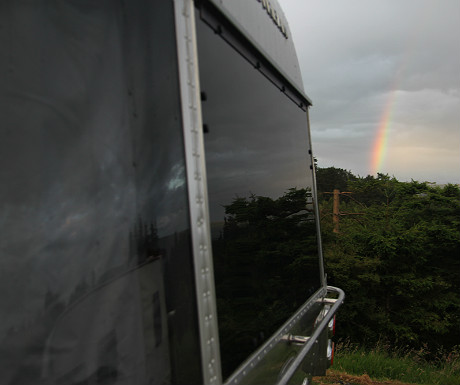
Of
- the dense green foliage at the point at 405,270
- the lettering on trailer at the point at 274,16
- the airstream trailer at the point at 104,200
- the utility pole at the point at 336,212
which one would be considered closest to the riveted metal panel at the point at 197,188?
the airstream trailer at the point at 104,200

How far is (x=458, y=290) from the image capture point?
1512 cm

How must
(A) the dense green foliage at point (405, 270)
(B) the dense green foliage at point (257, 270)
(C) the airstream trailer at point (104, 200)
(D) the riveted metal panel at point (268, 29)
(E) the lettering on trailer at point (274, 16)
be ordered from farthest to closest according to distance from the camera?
(A) the dense green foliage at point (405, 270) → (E) the lettering on trailer at point (274, 16) → (D) the riveted metal panel at point (268, 29) → (B) the dense green foliage at point (257, 270) → (C) the airstream trailer at point (104, 200)

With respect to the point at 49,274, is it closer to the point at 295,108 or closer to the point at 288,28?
the point at 295,108

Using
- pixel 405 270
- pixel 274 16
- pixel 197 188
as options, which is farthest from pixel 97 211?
pixel 405 270

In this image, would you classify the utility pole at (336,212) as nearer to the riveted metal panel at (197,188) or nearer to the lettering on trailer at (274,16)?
the lettering on trailer at (274,16)

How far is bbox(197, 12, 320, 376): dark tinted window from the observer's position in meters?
1.45

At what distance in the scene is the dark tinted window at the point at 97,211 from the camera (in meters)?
1.25

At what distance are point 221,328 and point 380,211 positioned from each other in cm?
1662

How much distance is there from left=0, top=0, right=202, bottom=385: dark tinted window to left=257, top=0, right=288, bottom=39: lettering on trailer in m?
1.15

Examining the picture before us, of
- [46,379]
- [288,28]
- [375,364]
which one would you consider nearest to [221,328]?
[46,379]

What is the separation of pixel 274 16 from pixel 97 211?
1782mm

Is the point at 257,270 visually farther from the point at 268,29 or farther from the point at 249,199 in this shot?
the point at 268,29

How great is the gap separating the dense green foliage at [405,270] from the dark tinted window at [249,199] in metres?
13.8

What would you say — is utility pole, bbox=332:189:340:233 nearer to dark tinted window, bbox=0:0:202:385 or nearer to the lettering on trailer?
the lettering on trailer
